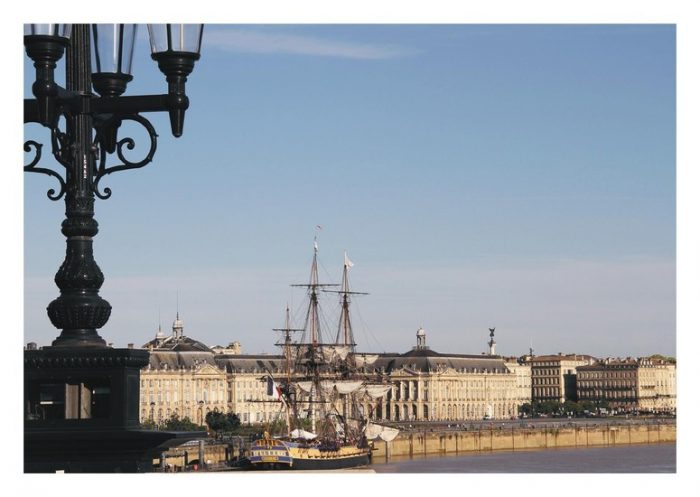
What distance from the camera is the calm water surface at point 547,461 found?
7788cm

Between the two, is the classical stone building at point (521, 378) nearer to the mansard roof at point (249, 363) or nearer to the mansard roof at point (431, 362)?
the mansard roof at point (431, 362)

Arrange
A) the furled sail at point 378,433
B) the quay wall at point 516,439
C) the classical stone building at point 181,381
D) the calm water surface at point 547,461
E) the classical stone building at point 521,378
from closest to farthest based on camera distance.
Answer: the calm water surface at point 547,461 < the furled sail at point 378,433 < the quay wall at point 516,439 < the classical stone building at point 181,381 < the classical stone building at point 521,378

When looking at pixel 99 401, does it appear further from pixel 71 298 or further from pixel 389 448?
pixel 389 448

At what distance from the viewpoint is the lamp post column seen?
22.4ft

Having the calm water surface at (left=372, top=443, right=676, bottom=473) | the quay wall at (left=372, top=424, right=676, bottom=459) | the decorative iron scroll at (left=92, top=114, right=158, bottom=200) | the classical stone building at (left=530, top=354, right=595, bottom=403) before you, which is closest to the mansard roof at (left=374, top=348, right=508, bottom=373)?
the classical stone building at (left=530, top=354, right=595, bottom=403)

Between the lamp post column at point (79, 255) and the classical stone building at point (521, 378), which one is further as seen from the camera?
the classical stone building at point (521, 378)

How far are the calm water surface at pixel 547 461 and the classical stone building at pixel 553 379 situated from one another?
49.7 metres

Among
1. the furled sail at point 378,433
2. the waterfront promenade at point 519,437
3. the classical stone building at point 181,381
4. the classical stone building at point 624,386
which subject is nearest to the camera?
the furled sail at point 378,433

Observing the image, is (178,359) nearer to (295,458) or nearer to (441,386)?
(441,386)

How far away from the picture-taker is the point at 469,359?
15025 cm

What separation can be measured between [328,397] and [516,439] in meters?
21.2

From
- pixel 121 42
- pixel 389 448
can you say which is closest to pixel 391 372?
pixel 389 448

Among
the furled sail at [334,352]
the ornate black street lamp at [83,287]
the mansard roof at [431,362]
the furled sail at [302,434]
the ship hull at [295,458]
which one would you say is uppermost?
the ornate black street lamp at [83,287]

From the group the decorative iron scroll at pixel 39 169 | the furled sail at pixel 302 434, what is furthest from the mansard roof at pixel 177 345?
the decorative iron scroll at pixel 39 169
